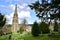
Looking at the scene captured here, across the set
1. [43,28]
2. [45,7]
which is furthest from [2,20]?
[45,7]

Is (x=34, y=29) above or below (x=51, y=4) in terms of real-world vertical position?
below

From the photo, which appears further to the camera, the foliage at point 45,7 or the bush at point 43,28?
the bush at point 43,28

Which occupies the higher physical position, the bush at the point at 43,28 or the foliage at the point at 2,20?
the foliage at the point at 2,20

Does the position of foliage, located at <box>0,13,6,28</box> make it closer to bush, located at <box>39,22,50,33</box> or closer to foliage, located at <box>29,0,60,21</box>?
bush, located at <box>39,22,50,33</box>

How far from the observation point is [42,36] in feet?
134

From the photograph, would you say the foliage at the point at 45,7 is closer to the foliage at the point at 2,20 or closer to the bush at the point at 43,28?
the bush at the point at 43,28

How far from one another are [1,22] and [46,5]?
27.7 metres

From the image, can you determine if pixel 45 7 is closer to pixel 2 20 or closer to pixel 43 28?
pixel 43 28

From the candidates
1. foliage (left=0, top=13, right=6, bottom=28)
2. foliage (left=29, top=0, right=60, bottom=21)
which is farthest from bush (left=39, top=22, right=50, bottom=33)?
foliage (left=29, top=0, right=60, bottom=21)

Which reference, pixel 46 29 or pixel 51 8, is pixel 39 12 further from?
pixel 46 29

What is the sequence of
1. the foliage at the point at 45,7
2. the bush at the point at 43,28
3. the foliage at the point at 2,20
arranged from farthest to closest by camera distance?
the foliage at the point at 2,20 → the bush at the point at 43,28 → the foliage at the point at 45,7

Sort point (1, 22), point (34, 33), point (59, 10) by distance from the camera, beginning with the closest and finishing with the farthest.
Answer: point (59, 10)
point (34, 33)
point (1, 22)

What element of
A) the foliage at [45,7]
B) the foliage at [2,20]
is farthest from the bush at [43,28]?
the foliage at [45,7]

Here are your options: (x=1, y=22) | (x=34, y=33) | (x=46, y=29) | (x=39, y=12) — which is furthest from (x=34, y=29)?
(x=39, y=12)
